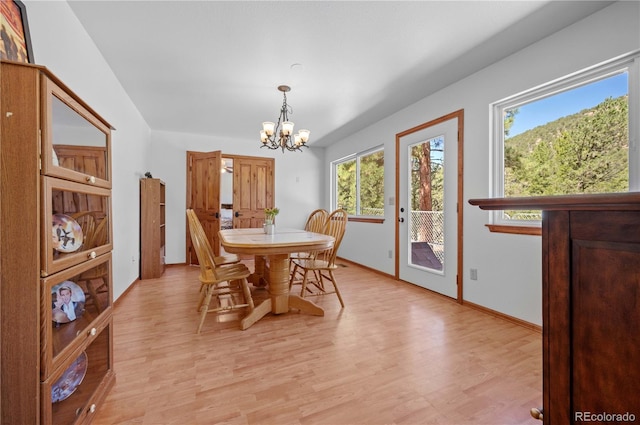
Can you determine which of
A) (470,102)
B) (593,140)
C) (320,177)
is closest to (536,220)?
(593,140)

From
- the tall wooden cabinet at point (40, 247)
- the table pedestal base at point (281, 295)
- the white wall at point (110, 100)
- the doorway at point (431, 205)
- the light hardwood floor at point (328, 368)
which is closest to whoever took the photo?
the tall wooden cabinet at point (40, 247)

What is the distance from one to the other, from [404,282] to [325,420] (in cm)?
265

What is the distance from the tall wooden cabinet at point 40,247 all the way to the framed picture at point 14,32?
368mm

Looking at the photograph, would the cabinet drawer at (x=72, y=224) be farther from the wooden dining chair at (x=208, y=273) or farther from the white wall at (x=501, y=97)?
the white wall at (x=501, y=97)

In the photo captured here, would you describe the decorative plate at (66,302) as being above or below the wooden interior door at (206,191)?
below

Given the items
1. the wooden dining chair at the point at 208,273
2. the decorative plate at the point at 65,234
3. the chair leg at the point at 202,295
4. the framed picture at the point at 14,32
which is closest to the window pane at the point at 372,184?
the wooden dining chair at the point at 208,273

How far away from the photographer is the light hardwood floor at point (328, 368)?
1.33 m

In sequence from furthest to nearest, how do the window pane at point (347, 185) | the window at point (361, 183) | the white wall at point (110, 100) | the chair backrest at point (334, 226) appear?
1. the window pane at point (347, 185)
2. the window at point (361, 183)
3. the chair backrest at point (334, 226)
4. the white wall at point (110, 100)

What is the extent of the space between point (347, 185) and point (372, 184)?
85 cm

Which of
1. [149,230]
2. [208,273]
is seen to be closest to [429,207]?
[208,273]

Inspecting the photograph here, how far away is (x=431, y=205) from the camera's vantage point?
335 cm

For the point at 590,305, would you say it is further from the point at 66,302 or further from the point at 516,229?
the point at 516,229

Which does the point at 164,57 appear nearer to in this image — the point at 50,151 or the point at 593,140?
the point at 50,151

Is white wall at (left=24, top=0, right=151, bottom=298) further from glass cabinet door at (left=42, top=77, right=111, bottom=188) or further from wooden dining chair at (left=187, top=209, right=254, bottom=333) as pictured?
wooden dining chair at (left=187, top=209, right=254, bottom=333)
